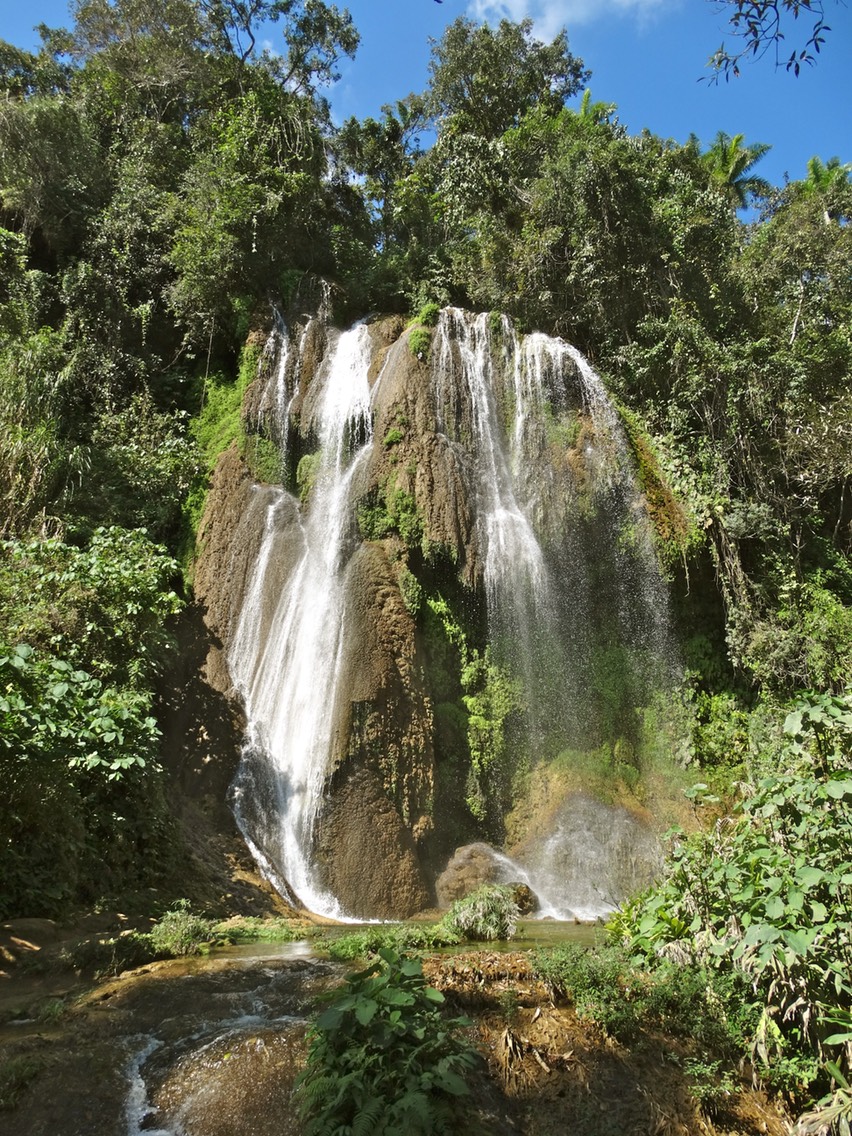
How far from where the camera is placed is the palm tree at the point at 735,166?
28.5 meters

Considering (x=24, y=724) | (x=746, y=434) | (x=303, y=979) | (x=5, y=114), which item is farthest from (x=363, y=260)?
(x=303, y=979)

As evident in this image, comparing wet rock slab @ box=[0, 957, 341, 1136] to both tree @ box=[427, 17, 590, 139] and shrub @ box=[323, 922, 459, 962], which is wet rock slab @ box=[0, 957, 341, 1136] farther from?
tree @ box=[427, 17, 590, 139]

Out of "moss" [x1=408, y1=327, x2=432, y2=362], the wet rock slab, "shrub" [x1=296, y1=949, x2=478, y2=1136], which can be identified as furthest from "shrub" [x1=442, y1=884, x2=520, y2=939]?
"moss" [x1=408, y1=327, x2=432, y2=362]

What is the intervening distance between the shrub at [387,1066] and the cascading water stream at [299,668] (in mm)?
7801

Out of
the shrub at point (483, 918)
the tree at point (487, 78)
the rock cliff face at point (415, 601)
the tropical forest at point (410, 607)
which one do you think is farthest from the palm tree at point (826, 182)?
the shrub at point (483, 918)

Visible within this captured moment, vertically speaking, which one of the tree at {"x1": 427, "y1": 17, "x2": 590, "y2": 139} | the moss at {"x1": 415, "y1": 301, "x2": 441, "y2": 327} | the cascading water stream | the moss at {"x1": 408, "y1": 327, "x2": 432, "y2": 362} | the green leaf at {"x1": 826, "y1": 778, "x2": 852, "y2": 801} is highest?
the tree at {"x1": 427, "y1": 17, "x2": 590, "y2": 139}

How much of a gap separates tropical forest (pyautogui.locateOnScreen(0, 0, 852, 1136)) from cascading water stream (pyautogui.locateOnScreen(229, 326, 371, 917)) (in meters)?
0.09

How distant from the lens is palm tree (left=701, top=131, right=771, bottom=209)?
93.7 ft

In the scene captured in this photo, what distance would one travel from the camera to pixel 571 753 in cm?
1380

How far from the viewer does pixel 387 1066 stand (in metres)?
3.36

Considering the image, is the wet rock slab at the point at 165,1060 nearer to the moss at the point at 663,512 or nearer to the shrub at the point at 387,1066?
the shrub at the point at 387,1066

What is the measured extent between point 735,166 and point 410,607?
86.8 ft

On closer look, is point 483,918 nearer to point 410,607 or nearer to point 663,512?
point 410,607

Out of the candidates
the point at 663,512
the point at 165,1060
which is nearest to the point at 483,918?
the point at 165,1060
